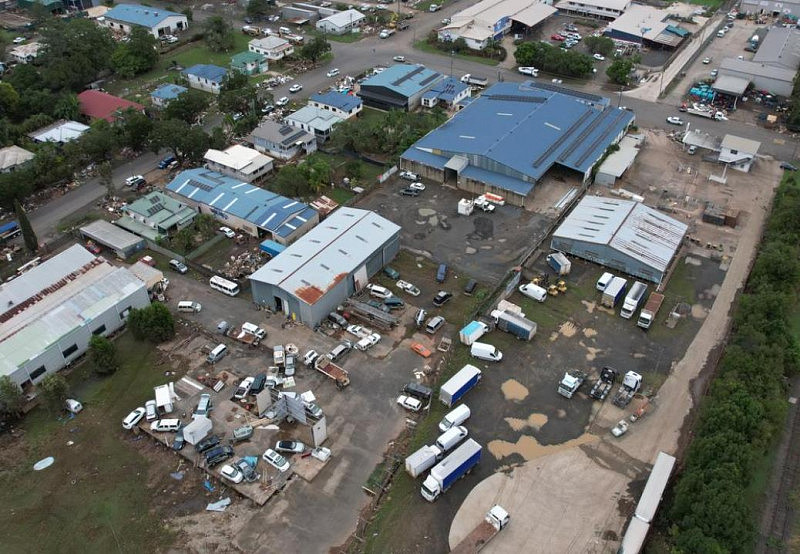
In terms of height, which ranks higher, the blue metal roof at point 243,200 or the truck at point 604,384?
the blue metal roof at point 243,200

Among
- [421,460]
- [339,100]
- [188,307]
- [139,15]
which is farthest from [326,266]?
[139,15]

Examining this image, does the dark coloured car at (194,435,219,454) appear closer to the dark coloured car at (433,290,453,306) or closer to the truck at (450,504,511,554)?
the truck at (450,504,511,554)

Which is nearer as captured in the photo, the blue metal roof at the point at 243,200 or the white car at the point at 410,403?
the white car at the point at 410,403

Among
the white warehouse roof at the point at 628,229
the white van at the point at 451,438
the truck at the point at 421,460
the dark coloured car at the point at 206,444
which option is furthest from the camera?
the white warehouse roof at the point at 628,229

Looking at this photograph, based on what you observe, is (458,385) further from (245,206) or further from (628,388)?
(245,206)

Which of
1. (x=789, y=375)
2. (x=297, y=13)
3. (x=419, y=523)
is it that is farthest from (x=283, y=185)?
(x=297, y=13)

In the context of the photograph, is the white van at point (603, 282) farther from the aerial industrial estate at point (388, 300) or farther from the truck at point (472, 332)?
the truck at point (472, 332)

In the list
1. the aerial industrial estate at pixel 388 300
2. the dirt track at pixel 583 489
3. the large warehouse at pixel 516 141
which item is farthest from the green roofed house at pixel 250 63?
the dirt track at pixel 583 489

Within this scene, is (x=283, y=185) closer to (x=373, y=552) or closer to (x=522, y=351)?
(x=522, y=351)
